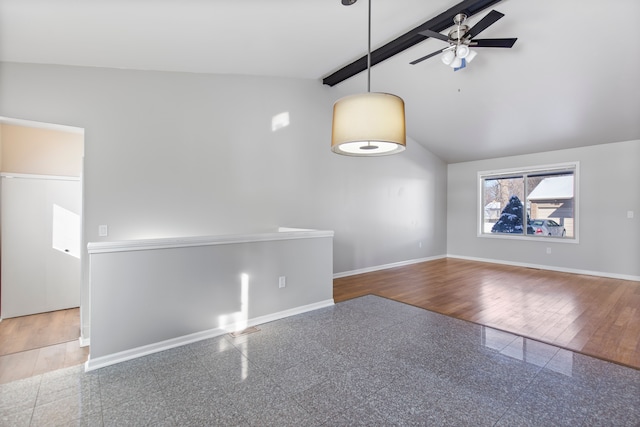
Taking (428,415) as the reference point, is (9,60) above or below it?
above

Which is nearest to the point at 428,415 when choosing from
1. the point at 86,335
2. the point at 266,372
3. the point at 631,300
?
the point at 266,372

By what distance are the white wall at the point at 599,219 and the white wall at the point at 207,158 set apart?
3.05 m

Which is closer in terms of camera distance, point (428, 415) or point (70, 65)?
point (428, 415)

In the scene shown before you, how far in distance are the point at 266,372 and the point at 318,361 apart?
436 millimetres

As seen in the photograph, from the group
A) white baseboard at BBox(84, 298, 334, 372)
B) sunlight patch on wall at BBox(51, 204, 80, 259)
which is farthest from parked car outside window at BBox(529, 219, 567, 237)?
sunlight patch on wall at BBox(51, 204, 80, 259)

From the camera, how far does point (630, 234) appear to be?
17.2 feet

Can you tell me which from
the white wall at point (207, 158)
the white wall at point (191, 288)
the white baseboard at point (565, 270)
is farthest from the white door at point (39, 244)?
the white baseboard at point (565, 270)

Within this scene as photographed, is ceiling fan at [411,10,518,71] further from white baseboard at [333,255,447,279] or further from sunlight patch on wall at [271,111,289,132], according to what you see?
white baseboard at [333,255,447,279]

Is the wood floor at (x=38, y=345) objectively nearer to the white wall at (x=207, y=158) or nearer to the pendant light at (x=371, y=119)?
the white wall at (x=207, y=158)

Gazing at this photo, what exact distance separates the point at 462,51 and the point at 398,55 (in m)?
1.21

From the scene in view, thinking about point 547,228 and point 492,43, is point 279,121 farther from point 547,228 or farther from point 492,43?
point 547,228

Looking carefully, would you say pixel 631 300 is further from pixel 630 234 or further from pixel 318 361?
pixel 318 361

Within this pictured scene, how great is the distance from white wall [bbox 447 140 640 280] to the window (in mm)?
160

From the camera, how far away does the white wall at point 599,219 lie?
5230mm
